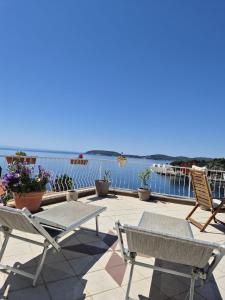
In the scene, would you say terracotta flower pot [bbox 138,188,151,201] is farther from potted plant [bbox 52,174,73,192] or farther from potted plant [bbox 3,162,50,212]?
potted plant [bbox 3,162,50,212]

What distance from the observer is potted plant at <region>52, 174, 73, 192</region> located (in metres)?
6.76

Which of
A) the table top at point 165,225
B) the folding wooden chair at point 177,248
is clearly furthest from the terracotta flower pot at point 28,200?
the folding wooden chair at point 177,248

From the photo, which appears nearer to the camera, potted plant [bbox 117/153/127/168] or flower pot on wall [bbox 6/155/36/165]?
flower pot on wall [bbox 6/155/36/165]

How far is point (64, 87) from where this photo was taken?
13.6 meters

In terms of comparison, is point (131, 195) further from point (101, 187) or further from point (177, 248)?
point (177, 248)

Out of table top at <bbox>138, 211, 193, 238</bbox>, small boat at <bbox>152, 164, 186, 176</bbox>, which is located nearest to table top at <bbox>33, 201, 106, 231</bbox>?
table top at <bbox>138, 211, 193, 238</bbox>

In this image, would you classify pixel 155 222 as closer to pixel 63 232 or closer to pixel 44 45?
pixel 63 232

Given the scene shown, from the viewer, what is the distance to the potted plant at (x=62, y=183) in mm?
6762

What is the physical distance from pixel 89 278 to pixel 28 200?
2.51 meters

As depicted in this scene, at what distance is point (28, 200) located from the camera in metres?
4.32

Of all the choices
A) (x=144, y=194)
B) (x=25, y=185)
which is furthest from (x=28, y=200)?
(x=144, y=194)

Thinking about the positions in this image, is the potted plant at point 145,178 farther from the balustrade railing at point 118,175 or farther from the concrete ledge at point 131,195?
the concrete ledge at point 131,195

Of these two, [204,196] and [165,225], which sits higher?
[204,196]

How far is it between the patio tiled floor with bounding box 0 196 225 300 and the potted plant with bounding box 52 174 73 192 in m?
3.56
